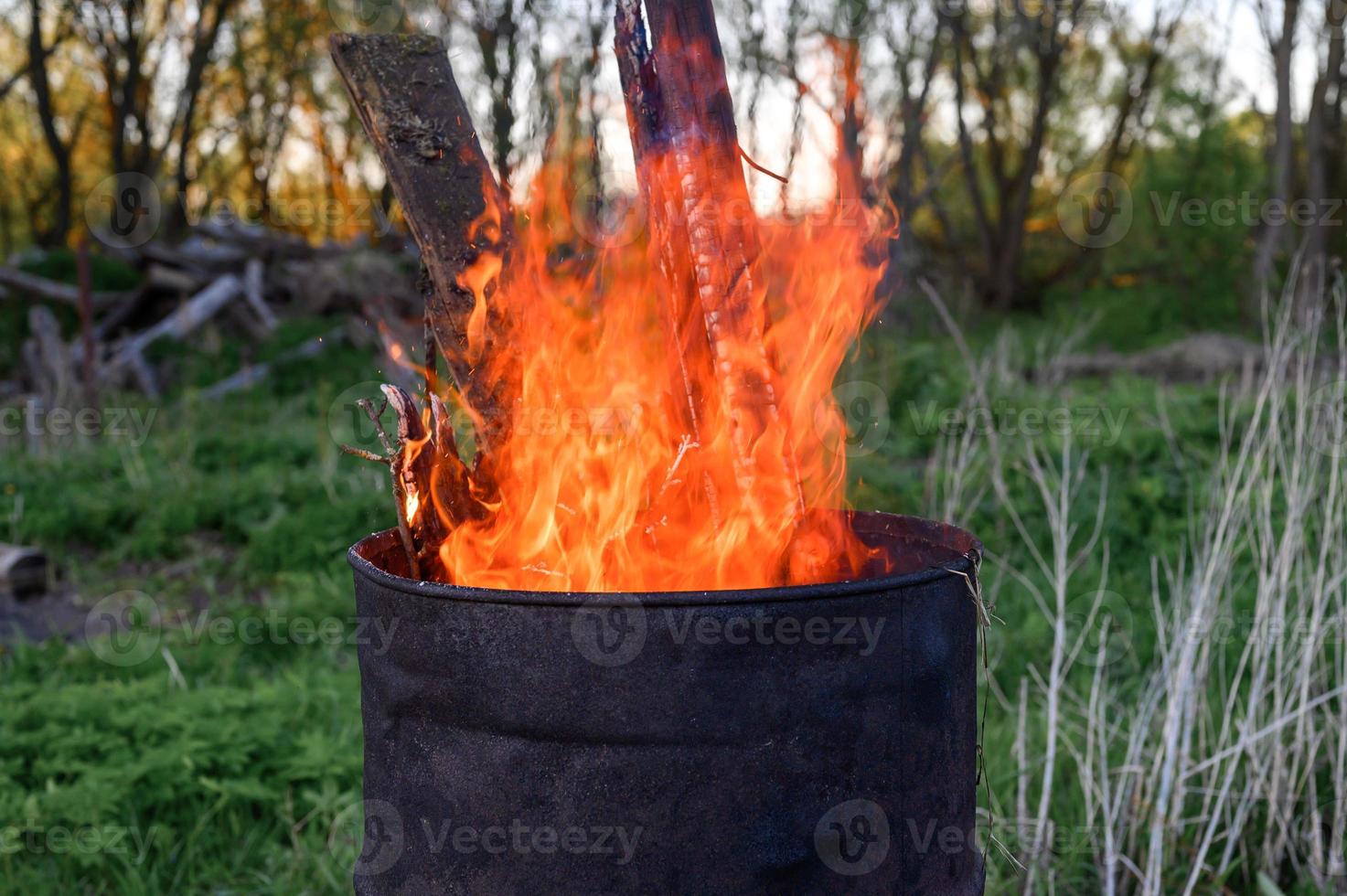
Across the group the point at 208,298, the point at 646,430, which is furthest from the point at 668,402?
the point at 208,298

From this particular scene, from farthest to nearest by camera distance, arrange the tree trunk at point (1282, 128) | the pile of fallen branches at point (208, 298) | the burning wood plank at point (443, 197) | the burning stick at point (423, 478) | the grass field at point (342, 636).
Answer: the pile of fallen branches at point (208, 298)
the tree trunk at point (1282, 128)
the grass field at point (342, 636)
the burning wood plank at point (443, 197)
the burning stick at point (423, 478)

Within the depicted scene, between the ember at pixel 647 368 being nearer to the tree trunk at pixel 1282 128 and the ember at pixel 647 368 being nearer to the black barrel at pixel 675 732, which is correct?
the black barrel at pixel 675 732

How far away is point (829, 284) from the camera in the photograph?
6.99 ft

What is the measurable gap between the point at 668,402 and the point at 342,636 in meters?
3.30

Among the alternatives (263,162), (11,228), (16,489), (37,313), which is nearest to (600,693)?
(16,489)

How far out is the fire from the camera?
6.66 feet

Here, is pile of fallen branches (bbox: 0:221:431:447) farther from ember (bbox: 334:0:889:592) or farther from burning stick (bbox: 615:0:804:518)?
burning stick (bbox: 615:0:804:518)

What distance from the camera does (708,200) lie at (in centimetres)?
203

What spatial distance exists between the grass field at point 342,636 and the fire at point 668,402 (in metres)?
0.64

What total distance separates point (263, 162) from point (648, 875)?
72.4 feet

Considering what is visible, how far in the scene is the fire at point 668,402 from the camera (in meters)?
2.03

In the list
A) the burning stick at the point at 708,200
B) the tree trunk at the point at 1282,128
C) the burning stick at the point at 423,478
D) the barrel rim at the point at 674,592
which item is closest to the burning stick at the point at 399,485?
the burning stick at the point at 423,478

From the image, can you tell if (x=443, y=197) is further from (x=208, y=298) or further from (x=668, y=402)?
(x=208, y=298)

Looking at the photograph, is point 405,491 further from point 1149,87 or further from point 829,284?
point 1149,87
